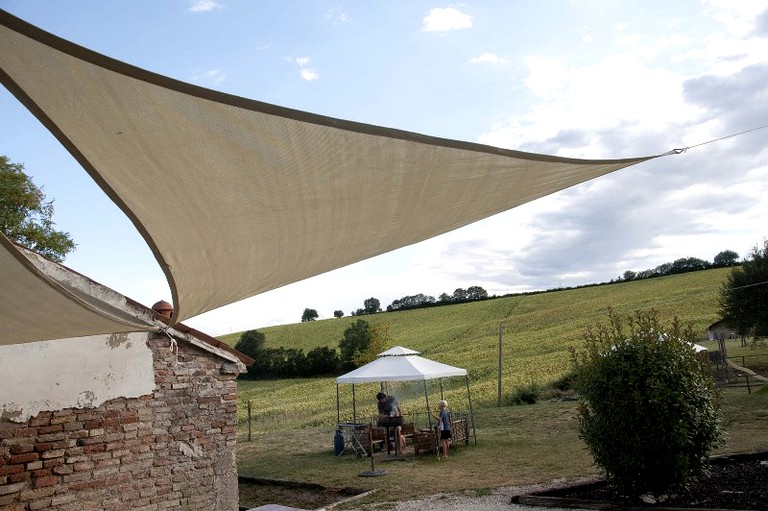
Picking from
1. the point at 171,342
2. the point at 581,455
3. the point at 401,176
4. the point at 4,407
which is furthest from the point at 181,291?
the point at 581,455

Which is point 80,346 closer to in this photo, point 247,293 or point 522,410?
point 247,293

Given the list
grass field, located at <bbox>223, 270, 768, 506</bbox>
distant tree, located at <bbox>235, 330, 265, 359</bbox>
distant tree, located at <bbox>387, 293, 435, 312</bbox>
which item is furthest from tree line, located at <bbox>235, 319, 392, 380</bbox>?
distant tree, located at <bbox>387, 293, 435, 312</bbox>

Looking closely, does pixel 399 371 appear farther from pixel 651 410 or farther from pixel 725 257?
pixel 725 257

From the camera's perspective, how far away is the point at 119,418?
7.34 metres

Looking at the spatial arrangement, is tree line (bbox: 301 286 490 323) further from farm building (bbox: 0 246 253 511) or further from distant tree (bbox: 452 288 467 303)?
farm building (bbox: 0 246 253 511)

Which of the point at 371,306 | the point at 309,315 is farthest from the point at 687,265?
the point at 309,315

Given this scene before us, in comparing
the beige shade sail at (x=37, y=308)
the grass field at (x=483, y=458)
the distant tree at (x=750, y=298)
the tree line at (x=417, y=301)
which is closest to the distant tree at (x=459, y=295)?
the tree line at (x=417, y=301)

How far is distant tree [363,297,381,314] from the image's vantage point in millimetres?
63719

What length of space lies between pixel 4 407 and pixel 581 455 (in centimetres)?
848

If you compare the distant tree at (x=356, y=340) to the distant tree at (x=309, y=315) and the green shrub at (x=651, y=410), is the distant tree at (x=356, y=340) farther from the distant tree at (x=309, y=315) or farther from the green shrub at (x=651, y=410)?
the distant tree at (x=309, y=315)

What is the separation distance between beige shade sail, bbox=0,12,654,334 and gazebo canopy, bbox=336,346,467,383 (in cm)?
831

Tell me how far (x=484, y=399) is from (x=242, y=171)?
2046 cm

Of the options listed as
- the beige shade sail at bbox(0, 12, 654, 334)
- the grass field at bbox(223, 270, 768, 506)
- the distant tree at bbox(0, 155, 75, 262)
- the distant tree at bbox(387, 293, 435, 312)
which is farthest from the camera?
the distant tree at bbox(387, 293, 435, 312)

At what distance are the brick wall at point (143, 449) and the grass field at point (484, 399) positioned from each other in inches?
84.2
